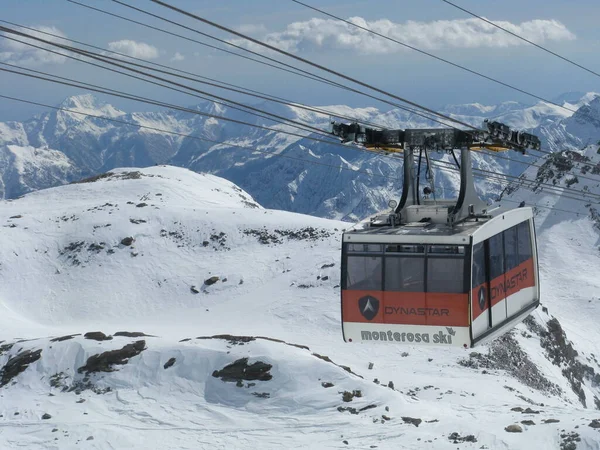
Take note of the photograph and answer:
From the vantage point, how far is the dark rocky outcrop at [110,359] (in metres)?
47.2

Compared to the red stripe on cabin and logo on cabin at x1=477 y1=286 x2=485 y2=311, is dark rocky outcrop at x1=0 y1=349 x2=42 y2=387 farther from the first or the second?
logo on cabin at x1=477 y1=286 x2=485 y2=311

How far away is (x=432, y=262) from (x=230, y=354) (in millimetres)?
28689

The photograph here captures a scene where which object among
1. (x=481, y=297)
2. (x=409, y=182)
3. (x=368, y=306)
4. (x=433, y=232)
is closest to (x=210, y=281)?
(x=409, y=182)

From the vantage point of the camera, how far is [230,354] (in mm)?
46938

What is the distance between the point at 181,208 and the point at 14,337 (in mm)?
36128

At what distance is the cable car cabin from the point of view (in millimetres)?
20344

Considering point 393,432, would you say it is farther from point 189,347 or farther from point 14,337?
point 14,337

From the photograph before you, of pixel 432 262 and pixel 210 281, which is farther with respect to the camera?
pixel 210 281

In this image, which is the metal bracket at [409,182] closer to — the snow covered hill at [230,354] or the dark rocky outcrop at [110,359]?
the snow covered hill at [230,354]

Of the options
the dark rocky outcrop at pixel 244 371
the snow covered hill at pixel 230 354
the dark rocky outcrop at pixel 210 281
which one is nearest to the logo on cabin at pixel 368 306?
the snow covered hill at pixel 230 354

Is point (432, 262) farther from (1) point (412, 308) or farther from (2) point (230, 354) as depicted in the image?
(2) point (230, 354)

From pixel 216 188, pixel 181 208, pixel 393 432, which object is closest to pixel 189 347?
pixel 393 432

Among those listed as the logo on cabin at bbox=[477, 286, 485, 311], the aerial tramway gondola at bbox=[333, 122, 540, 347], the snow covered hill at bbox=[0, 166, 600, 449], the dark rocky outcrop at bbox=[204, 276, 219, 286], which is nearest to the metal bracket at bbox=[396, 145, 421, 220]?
the aerial tramway gondola at bbox=[333, 122, 540, 347]

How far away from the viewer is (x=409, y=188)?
2378cm
